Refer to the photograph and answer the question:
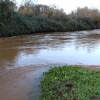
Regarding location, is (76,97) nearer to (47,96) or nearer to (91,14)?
(47,96)

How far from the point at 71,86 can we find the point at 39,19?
2265 centimetres

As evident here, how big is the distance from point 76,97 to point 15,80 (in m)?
2.78

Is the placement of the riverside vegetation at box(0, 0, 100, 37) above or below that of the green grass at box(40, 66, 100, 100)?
above

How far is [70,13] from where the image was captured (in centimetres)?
3647

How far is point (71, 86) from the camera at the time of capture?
540 cm

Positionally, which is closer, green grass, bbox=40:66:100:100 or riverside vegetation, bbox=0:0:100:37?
green grass, bbox=40:66:100:100

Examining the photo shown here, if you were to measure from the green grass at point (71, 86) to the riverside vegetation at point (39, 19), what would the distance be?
14.8 metres

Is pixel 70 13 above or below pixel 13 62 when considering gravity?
above

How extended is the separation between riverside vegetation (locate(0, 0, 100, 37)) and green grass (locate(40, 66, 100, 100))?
48.7 feet

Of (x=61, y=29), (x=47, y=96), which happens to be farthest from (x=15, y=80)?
(x=61, y=29)

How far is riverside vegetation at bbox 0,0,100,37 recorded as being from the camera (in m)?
21.7

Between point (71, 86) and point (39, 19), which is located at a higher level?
point (39, 19)

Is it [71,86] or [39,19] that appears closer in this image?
[71,86]

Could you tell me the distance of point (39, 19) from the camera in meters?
27.4
